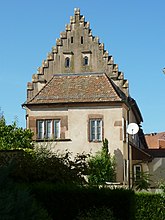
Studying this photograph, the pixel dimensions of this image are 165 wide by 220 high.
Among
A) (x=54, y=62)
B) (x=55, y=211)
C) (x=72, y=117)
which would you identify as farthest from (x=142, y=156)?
(x=55, y=211)

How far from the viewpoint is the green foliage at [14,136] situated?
150 feet

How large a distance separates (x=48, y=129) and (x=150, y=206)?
20.2 m

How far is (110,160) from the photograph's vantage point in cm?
4619

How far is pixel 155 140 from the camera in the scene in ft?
289

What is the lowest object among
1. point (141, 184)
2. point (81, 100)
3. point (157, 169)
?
point (141, 184)

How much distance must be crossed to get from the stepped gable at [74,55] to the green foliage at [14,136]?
5012mm

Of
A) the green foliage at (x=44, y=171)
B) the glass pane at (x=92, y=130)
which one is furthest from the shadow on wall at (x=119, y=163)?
the green foliage at (x=44, y=171)

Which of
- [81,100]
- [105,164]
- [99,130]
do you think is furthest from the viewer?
[81,100]

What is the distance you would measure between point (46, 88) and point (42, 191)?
33004 mm

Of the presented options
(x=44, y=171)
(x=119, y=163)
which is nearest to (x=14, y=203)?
(x=44, y=171)

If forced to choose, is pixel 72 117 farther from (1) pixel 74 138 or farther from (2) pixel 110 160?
(2) pixel 110 160

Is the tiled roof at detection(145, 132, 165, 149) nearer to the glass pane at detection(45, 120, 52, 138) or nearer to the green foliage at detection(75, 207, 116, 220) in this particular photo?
the glass pane at detection(45, 120, 52, 138)

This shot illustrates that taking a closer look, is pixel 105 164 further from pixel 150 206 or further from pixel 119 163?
pixel 150 206

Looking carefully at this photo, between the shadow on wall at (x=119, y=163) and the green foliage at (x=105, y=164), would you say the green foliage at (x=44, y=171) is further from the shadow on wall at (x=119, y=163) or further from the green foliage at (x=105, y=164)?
the shadow on wall at (x=119, y=163)
